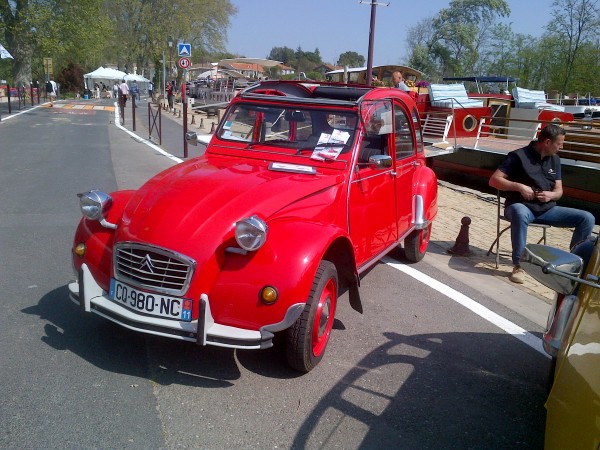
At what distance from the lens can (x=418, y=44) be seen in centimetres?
4925

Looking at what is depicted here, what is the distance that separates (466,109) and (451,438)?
12987 mm

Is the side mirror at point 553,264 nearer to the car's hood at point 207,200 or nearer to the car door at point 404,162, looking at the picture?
the car's hood at point 207,200

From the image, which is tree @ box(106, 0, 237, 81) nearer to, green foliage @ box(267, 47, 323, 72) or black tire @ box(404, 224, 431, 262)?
black tire @ box(404, 224, 431, 262)

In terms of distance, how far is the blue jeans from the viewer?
6262mm

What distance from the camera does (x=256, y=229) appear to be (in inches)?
137

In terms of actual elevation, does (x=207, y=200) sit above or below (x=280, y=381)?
above

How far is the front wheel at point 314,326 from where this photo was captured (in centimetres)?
364

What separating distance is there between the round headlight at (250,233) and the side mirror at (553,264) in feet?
5.10

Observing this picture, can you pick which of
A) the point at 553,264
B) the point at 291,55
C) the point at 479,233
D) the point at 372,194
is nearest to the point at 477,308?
the point at 372,194

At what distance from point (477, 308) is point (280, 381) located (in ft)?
8.15

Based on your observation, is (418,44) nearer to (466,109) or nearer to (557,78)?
(557,78)

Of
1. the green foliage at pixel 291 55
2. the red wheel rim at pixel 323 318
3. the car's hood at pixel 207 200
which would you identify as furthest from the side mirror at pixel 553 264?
the green foliage at pixel 291 55

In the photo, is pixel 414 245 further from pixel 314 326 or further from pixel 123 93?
pixel 123 93

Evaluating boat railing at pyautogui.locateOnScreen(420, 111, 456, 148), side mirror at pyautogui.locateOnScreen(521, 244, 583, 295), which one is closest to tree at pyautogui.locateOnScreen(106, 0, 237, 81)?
boat railing at pyautogui.locateOnScreen(420, 111, 456, 148)
